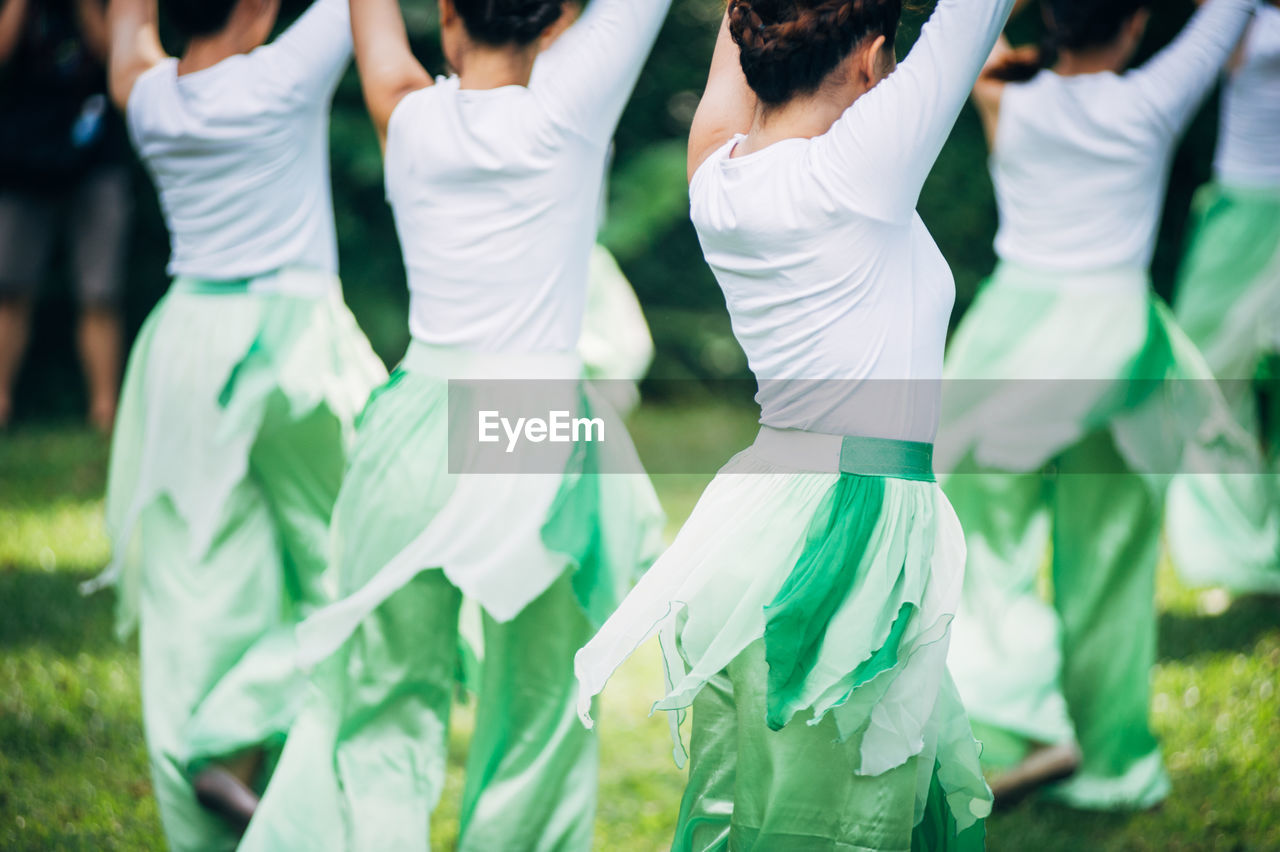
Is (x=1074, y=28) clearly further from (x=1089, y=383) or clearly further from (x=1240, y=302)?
(x=1240, y=302)

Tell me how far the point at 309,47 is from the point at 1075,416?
2090 millimetres

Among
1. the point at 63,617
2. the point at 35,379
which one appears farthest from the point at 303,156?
the point at 35,379

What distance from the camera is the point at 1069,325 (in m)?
3.18

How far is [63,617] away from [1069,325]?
349 cm

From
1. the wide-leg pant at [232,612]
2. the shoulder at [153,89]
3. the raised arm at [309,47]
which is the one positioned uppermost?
the raised arm at [309,47]

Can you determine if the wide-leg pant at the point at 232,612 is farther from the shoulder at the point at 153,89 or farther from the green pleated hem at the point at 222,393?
the shoulder at the point at 153,89

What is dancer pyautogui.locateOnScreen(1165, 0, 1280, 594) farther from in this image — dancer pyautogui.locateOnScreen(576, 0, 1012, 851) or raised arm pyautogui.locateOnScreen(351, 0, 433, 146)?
raised arm pyautogui.locateOnScreen(351, 0, 433, 146)

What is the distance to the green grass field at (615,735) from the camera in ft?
10.1

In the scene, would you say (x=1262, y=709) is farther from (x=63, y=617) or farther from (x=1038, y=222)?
(x=63, y=617)

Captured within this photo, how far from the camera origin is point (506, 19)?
2.38 metres

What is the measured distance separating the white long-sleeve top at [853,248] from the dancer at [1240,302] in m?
2.91

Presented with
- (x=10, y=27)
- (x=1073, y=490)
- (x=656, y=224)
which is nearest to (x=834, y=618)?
(x=1073, y=490)

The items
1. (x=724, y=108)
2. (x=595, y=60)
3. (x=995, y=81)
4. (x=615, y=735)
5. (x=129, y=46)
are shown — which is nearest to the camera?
(x=724, y=108)

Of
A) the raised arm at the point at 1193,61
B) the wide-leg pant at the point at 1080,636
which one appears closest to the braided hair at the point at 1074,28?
the raised arm at the point at 1193,61
